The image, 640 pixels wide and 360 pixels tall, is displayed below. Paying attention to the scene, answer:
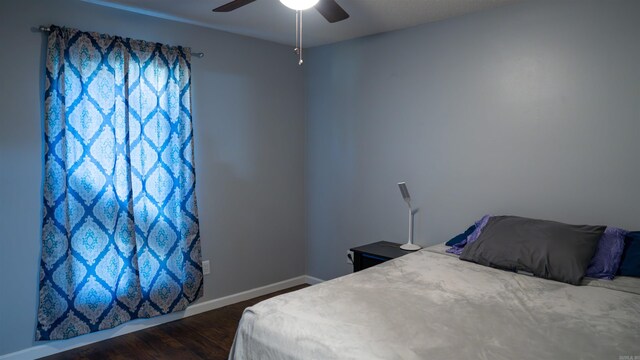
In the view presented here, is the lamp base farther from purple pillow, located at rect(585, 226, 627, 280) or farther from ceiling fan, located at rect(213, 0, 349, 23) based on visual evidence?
ceiling fan, located at rect(213, 0, 349, 23)

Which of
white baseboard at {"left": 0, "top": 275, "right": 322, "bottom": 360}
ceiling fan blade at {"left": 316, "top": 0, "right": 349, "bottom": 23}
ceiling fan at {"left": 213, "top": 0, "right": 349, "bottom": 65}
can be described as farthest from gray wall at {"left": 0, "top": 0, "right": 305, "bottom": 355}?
ceiling fan blade at {"left": 316, "top": 0, "right": 349, "bottom": 23}

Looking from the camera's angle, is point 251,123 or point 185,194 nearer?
point 185,194

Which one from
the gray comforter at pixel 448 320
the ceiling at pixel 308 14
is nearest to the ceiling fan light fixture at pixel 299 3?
the ceiling at pixel 308 14

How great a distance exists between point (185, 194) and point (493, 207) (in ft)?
7.84

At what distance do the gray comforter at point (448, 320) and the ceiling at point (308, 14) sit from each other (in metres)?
1.84

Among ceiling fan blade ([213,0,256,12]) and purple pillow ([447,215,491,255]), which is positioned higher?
ceiling fan blade ([213,0,256,12])

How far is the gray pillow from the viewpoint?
2.36 metres

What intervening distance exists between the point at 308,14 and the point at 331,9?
937 millimetres

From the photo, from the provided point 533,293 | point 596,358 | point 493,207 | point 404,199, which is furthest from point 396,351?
point 404,199

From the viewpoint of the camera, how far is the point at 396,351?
1561mm

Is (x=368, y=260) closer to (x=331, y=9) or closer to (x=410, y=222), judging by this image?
(x=410, y=222)

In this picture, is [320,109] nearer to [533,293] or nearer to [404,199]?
[404,199]

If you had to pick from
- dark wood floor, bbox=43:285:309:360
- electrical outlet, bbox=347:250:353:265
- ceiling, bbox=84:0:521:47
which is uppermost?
ceiling, bbox=84:0:521:47

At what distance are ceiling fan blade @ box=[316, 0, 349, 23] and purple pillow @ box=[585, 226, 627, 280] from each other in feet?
6.48
